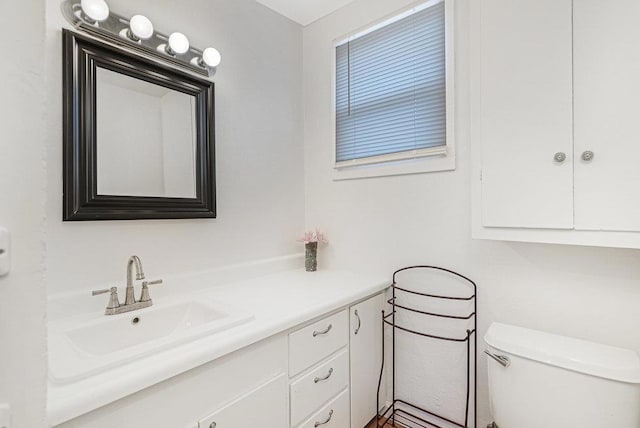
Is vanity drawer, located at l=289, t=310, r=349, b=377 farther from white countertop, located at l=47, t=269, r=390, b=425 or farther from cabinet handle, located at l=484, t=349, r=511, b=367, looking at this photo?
cabinet handle, located at l=484, t=349, r=511, b=367

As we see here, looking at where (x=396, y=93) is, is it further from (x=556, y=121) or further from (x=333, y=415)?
(x=333, y=415)

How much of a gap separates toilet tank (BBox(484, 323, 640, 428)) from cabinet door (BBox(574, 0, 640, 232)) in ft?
1.52

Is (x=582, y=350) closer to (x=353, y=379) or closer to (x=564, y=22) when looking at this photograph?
(x=353, y=379)

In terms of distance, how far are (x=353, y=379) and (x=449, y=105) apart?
148 cm

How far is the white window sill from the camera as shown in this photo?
160 centimetres

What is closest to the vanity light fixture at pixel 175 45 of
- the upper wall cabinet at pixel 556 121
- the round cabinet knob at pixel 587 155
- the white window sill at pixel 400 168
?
the white window sill at pixel 400 168

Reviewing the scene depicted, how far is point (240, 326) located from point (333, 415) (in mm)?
713

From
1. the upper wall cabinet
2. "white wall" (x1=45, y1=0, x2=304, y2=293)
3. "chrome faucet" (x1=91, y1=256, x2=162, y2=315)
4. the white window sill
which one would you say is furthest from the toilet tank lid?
"chrome faucet" (x1=91, y1=256, x2=162, y2=315)

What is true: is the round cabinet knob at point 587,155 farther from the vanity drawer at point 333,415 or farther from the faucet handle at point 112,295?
the faucet handle at point 112,295

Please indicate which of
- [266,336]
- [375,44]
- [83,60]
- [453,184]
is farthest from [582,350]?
[83,60]

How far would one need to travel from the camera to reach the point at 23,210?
1.44 feet

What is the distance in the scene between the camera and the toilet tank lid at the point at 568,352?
40.4 inches

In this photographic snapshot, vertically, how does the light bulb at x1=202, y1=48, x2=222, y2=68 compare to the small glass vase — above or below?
above

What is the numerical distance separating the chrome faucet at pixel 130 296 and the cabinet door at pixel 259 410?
587 millimetres
